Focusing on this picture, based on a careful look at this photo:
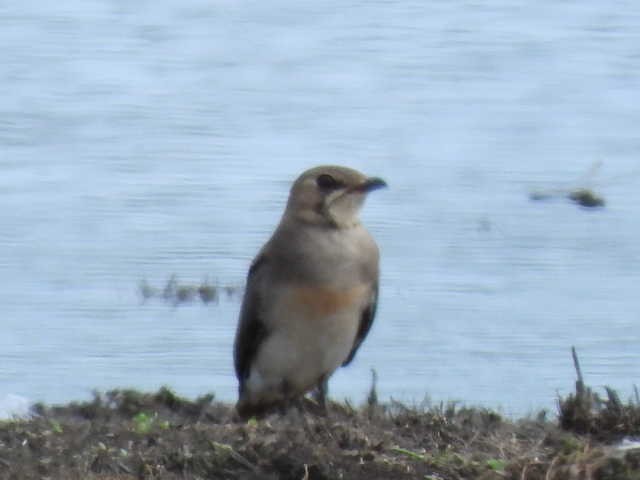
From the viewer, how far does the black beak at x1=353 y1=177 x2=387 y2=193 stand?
812 centimetres

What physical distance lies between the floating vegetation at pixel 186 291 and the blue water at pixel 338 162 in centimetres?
6

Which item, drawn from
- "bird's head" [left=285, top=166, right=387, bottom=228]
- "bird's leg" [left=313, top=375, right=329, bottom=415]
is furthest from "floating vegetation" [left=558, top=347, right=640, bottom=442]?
"bird's head" [left=285, top=166, right=387, bottom=228]

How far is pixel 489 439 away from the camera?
7086 millimetres

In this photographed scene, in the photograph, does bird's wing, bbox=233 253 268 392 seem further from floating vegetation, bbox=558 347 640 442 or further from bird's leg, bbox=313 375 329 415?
floating vegetation, bbox=558 347 640 442

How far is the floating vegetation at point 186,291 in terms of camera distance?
1048cm

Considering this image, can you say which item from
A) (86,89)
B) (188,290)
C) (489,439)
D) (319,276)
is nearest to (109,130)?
(86,89)

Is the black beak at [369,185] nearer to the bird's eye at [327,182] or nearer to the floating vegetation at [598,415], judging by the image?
the bird's eye at [327,182]

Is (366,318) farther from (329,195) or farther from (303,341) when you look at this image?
(329,195)

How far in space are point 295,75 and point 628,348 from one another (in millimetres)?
4245

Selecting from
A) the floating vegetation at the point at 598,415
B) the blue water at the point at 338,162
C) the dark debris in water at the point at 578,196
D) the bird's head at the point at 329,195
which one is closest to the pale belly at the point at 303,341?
the bird's head at the point at 329,195

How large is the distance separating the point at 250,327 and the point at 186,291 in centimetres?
213

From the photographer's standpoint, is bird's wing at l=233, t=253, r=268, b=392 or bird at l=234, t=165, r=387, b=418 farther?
bird's wing at l=233, t=253, r=268, b=392

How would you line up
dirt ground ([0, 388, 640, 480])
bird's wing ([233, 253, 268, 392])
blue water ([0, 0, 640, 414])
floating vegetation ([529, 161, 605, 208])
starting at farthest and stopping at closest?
1. floating vegetation ([529, 161, 605, 208])
2. blue water ([0, 0, 640, 414])
3. bird's wing ([233, 253, 268, 392])
4. dirt ground ([0, 388, 640, 480])

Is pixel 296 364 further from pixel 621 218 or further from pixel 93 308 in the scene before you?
pixel 621 218
